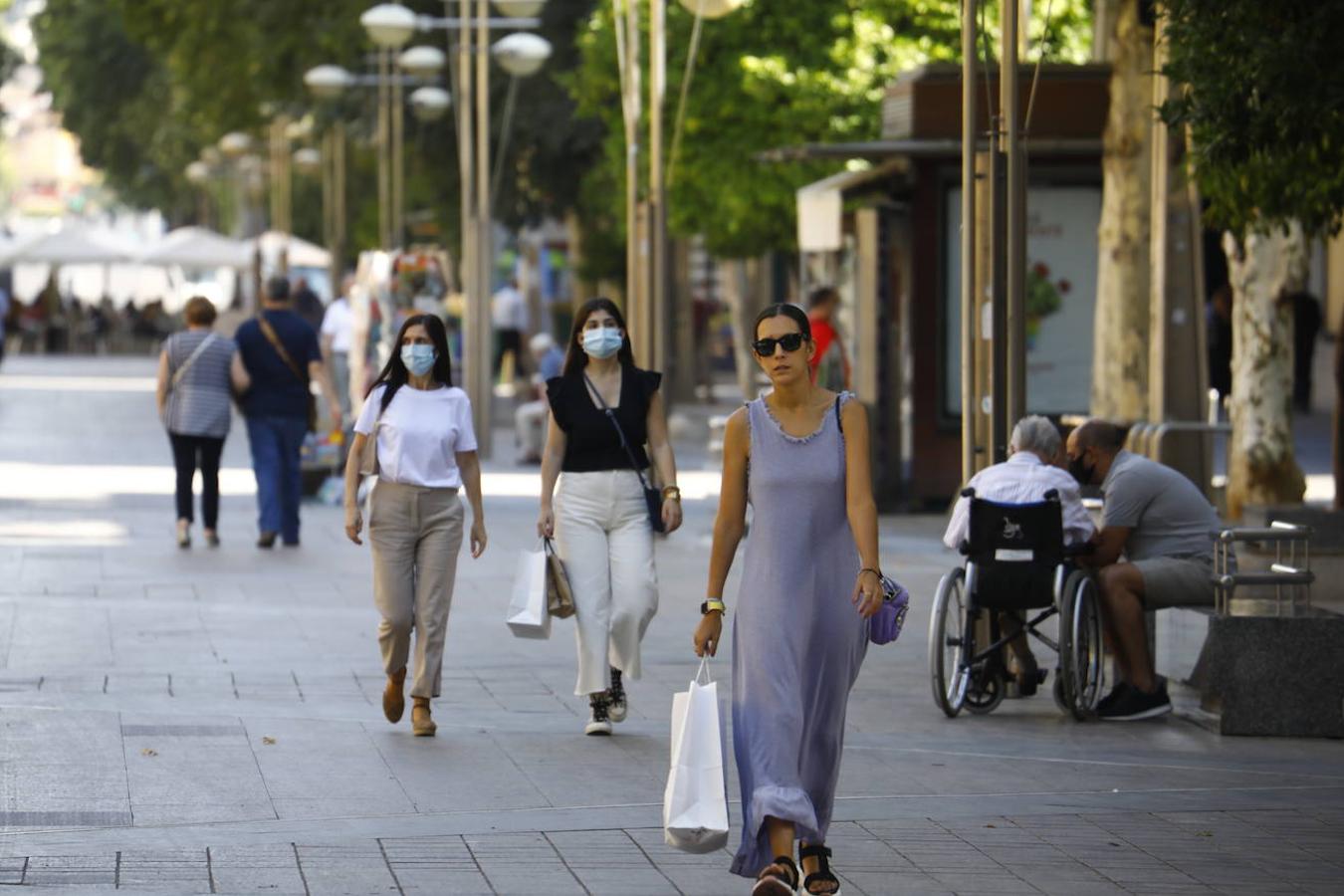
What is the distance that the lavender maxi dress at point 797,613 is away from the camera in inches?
276

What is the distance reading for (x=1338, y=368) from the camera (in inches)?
706

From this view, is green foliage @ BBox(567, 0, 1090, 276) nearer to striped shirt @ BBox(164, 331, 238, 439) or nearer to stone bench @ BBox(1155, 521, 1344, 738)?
striped shirt @ BBox(164, 331, 238, 439)

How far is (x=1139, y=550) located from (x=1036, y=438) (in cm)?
77

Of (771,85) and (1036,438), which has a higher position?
(771,85)

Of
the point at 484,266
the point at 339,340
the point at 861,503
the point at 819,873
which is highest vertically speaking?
the point at 484,266

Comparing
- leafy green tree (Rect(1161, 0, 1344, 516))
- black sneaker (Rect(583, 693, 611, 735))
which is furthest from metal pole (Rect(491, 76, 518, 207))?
black sneaker (Rect(583, 693, 611, 735))

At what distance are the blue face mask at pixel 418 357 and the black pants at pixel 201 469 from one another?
761cm

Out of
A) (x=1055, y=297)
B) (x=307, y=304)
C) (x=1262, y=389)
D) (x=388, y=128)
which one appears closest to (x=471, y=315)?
(x=307, y=304)

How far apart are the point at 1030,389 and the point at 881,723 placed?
34.7 feet

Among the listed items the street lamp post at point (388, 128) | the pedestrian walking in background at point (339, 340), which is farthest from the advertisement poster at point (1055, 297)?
the street lamp post at point (388, 128)

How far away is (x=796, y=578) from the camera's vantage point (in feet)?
23.2

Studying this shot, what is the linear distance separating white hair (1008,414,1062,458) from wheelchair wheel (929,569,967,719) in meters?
0.58

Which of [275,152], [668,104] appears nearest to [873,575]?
[668,104]

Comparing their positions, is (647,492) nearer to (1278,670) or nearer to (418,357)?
(418,357)
